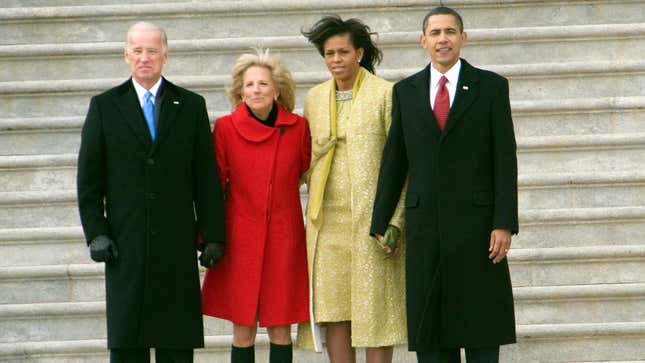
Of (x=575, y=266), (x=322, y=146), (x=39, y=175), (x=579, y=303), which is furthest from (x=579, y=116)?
(x=39, y=175)

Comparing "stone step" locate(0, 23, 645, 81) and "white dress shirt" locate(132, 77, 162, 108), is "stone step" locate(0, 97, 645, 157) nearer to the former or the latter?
"stone step" locate(0, 23, 645, 81)

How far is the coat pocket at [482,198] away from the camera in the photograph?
4.81 meters

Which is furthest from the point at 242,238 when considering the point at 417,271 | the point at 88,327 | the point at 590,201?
the point at 590,201

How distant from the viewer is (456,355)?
493 cm

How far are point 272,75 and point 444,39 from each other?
0.78 metres

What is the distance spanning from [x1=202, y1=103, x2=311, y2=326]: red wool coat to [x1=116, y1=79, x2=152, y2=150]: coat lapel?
40 cm

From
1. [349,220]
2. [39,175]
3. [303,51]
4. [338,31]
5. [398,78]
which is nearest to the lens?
[349,220]

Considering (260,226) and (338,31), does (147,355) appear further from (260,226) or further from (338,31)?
(338,31)

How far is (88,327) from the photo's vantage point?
6082mm

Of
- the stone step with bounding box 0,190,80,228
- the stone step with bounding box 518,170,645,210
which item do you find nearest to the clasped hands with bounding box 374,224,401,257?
the stone step with bounding box 518,170,645,210

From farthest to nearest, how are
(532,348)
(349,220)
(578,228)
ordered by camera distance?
(578,228)
(532,348)
(349,220)

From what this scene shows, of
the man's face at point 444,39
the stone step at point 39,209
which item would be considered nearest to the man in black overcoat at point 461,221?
the man's face at point 444,39

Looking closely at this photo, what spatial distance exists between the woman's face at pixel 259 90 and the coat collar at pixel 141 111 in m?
0.33

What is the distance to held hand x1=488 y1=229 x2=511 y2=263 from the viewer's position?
4762mm
